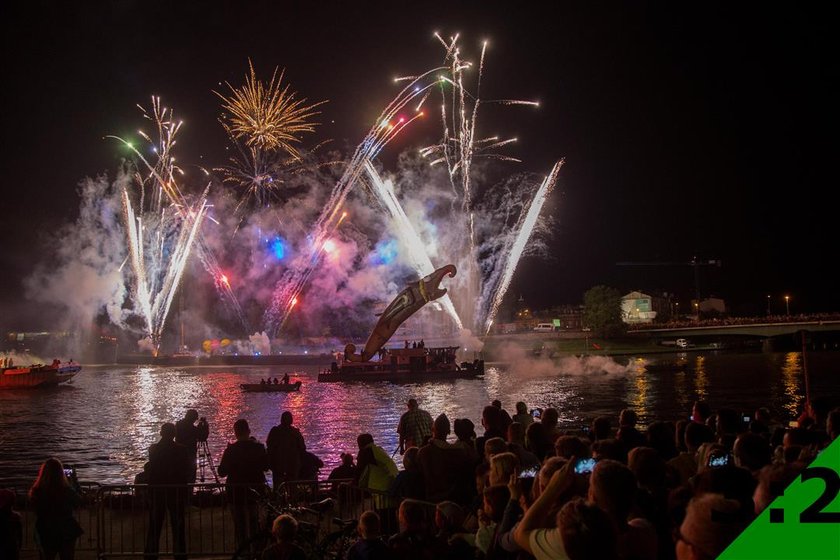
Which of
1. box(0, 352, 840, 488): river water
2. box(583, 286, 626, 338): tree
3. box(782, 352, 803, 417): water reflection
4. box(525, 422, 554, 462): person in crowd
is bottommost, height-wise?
box(782, 352, 803, 417): water reflection

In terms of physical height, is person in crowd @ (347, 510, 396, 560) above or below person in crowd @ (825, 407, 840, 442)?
below

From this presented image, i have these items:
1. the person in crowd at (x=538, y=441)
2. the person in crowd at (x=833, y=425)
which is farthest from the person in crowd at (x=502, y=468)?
the person in crowd at (x=833, y=425)

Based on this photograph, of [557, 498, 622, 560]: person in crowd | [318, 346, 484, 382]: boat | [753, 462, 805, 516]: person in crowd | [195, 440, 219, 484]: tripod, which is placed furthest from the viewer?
[318, 346, 484, 382]: boat

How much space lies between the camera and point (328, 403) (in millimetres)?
42250

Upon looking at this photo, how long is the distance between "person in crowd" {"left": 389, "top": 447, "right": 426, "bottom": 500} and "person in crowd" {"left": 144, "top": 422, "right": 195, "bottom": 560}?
3060mm

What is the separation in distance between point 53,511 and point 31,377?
6142cm

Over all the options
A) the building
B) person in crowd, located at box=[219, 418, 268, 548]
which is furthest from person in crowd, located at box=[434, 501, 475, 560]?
the building

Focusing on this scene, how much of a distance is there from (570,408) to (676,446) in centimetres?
2874

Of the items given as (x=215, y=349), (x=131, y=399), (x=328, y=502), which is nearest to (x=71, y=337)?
(x=215, y=349)

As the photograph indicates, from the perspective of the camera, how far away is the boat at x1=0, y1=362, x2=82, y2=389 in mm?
60812

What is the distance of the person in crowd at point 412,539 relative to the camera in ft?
18.5

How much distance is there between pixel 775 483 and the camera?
4.62m

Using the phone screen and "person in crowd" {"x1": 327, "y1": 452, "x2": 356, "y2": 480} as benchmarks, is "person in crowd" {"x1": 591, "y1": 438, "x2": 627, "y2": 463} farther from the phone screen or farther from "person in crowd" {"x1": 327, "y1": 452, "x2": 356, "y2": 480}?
"person in crowd" {"x1": 327, "y1": 452, "x2": 356, "y2": 480}

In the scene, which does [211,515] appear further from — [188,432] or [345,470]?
[188,432]
